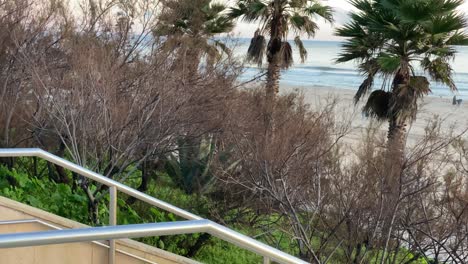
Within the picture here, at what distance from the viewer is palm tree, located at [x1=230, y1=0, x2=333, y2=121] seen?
15914 millimetres

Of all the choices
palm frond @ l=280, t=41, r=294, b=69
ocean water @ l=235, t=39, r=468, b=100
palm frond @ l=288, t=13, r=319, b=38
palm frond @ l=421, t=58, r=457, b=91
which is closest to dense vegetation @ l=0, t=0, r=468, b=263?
palm frond @ l=421, t=58, r=457, b=91

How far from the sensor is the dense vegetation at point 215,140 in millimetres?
7547

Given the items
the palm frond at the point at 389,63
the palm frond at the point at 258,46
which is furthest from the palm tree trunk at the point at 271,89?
the palm frond at the point at 389,63

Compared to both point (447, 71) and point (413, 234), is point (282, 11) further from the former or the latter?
point (413, 234)

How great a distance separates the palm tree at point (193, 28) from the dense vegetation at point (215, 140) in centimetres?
7

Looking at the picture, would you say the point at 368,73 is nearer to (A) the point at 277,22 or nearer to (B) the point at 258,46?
(A) the point at 277,22

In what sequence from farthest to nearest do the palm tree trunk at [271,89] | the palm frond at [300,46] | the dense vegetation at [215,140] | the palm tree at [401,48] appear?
the palm frond at [300,46] → the palm tree at [401,48] → the palm tree trunk at [271,89] → the dense vegetation at [215,140]

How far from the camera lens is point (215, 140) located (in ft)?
32.2

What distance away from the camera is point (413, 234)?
751cm

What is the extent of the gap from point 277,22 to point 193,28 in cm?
274

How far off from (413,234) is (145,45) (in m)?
6.55

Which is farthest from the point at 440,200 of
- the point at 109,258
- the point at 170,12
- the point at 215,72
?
the point at 170,12

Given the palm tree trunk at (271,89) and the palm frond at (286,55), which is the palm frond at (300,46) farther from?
the palm tree trunk at (271,89)

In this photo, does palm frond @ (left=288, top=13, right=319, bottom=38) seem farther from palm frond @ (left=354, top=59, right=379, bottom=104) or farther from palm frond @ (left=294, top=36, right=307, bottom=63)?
palm frond @ (left=354, top=59, right=379, bottom=104)
